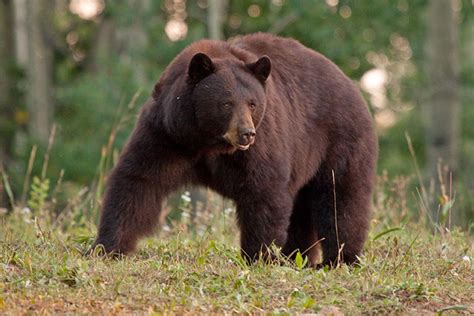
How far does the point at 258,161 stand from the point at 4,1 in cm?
2224

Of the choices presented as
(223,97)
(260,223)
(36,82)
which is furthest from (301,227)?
(36,82)

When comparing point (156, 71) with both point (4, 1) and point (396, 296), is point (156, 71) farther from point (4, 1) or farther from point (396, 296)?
point (396, 296)

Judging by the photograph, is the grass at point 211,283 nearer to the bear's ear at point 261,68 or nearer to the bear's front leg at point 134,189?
the bear's front leg at point 134,189

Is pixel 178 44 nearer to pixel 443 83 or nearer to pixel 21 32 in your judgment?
pixel 443 83

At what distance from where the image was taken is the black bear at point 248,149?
7285 mm

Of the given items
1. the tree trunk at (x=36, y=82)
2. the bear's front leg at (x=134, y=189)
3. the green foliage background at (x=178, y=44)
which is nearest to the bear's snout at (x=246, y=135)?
the bear's front leg at (x=134, y=189)

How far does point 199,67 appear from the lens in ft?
23.8

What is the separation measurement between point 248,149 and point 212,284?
1311mm

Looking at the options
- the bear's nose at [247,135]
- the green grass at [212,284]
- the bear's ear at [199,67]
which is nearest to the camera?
the green grass at [212,284]

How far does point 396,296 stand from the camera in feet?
20.6

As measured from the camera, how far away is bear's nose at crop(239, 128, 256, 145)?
22.9 ft

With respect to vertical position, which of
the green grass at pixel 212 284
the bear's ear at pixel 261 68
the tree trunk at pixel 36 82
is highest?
the bear's ear at pixel 261 68

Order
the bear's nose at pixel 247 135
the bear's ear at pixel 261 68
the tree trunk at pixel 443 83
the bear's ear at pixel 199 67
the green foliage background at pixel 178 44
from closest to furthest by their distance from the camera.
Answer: the bear's nose at pixel 247 135, the bear's ear at pixel 199 67, the bear's ear at pixel 261 68, the tree trunk at pixel 443 83, the green foliage background at pixel 178 44

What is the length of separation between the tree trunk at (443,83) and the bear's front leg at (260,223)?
14477 millimetres
